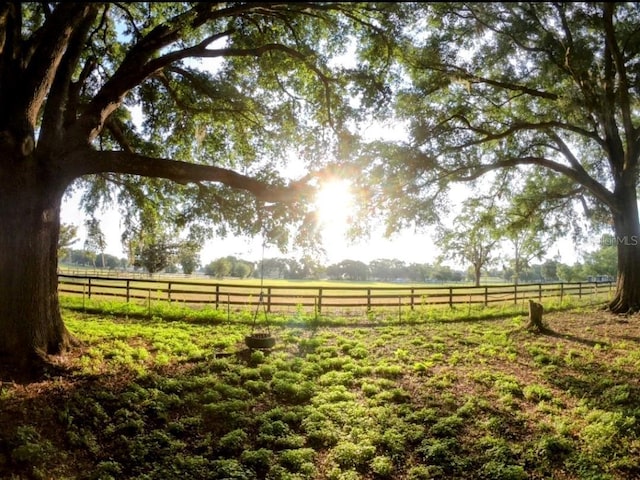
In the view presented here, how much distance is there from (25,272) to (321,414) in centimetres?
525

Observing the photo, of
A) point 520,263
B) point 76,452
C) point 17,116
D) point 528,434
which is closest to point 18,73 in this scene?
point 17,116

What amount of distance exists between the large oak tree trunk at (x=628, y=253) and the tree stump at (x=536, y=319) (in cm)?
460

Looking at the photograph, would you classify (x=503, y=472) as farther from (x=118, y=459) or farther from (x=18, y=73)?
(x=18, y=73)

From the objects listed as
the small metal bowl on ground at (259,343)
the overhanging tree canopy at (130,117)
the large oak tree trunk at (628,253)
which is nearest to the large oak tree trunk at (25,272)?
the overhanging tree canopy at (130,117)

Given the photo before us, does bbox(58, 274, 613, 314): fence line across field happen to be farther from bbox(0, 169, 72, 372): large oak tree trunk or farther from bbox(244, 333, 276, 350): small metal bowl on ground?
bbox(0, 169, 72, 372): large oak tree trunk

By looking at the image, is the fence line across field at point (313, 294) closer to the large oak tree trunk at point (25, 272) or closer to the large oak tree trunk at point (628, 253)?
the large oak tree trunk at point (25, 272)

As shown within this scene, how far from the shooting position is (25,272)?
19.9 ft

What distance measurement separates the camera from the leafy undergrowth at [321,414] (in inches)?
167

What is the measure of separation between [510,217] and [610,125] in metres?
5.18

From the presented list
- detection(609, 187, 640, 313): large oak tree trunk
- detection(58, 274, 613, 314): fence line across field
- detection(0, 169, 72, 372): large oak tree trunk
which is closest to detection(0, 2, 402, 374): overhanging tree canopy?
detection(0, 169, 72, 372): large oak tree trunk

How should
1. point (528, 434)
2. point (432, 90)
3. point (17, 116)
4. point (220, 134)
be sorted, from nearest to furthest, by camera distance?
point (528, 434), point (17, 116), point (220, 134), point (432, 90)

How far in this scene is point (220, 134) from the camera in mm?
11422

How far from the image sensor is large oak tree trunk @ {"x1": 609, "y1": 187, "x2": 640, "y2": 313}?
13.2 m

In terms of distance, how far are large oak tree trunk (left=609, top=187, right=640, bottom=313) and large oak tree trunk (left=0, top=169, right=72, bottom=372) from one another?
55.5 ft
